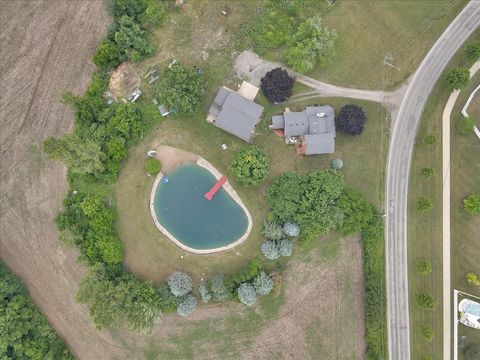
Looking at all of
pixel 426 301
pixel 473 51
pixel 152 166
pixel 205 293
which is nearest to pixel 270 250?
pixel 205 293

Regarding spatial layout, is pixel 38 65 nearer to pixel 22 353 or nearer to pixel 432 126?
pixel 22 353

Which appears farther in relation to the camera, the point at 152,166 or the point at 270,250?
the point at 152,166

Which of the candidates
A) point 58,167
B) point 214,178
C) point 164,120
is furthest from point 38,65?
point 214,178

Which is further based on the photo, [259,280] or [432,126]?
[432,126]

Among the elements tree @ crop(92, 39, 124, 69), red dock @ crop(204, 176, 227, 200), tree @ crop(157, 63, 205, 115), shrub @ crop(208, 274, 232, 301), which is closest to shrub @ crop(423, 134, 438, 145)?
red dock @ crop(204, 176, 227, 200)

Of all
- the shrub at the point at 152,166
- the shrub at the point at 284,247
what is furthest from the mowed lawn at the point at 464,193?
the shrub at the point at 152,166

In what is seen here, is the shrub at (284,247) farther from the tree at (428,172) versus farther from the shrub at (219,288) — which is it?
the tree at (428,172)

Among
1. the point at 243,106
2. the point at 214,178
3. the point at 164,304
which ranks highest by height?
the point at 243,106

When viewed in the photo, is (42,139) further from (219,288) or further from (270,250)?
(270,250)
